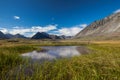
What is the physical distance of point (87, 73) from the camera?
9.06 meters

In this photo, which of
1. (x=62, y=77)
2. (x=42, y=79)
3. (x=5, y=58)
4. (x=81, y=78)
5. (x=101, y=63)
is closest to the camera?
(x=81, y=78)

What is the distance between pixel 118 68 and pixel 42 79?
13.7 feet

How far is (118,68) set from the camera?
8.89m

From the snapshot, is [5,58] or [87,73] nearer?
[87,73]

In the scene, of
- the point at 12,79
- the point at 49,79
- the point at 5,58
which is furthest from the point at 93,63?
the point at 5,58

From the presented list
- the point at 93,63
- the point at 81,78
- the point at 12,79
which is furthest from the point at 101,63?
the point at 12,79

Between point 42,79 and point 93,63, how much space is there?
12.6 feet

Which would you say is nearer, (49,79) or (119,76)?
(119,76)

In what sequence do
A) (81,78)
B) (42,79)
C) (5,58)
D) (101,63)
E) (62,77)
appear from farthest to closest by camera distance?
(5,58), (101,63), (62,77), (42,79), (81,78)

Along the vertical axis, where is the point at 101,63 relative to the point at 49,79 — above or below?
above

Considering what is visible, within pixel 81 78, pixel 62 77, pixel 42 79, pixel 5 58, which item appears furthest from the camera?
pixel 5 58

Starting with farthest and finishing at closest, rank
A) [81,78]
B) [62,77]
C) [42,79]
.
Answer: [62,77] → [42,79] → [81,78]

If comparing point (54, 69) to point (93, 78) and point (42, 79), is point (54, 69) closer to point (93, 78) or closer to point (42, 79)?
point (42, 79)

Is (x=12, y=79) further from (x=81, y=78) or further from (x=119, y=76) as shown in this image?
(x=119, y=76)
